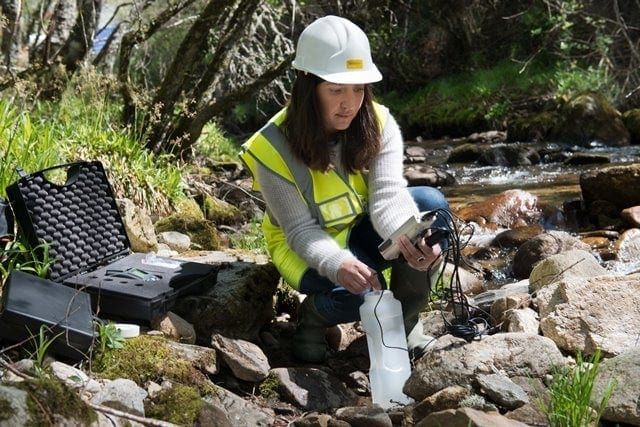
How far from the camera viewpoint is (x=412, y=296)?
3232 mm

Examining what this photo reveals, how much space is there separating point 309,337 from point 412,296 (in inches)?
17.0

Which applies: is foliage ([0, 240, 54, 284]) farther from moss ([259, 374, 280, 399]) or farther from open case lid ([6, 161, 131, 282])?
moss ([259, 374, 280, 399])

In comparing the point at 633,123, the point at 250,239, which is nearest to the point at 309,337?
the point at 250,239

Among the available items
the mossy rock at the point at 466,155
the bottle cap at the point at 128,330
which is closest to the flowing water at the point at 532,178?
the mossy rock at the point at 466,155

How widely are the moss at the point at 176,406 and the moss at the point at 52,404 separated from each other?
0.36m

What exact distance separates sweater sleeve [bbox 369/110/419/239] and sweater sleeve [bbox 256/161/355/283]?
0.21 meters

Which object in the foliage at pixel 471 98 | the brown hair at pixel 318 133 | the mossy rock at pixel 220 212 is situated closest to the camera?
the brown hair at pixel 318 133

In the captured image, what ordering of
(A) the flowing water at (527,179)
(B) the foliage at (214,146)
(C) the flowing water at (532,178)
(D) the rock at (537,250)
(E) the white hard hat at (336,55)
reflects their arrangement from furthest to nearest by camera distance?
(B) the foliage at (214,146), (C) the flowing water at (532,178), (A) the flowing water at (527,179), (D) the rock at (537,250), (E) the white hard hat at (336,55)

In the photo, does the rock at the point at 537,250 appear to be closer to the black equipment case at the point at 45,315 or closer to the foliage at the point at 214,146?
the black equipment case at the point at 45,315

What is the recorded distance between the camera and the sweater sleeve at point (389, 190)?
10.3ft

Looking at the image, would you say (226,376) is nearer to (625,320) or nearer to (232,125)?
(625,320)

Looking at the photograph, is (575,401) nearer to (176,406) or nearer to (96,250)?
(176,406)

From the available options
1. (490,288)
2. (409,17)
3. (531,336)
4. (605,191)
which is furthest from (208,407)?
(409,17)

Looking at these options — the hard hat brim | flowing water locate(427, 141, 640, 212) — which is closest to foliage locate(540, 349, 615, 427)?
the hard hat brim
